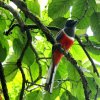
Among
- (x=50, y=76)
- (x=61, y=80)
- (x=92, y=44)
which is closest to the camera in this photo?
Result: (x=50, y=76)

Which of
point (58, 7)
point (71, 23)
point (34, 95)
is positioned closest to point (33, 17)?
point (58, 7)

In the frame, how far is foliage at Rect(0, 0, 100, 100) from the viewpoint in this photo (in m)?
1.72

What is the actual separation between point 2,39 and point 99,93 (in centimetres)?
58

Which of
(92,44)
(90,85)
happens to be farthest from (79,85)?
(92,44)

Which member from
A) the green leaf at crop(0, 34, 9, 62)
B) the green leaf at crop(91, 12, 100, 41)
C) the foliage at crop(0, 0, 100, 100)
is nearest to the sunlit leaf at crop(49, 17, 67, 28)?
the foliage at crop(0, 0, 100, 100)

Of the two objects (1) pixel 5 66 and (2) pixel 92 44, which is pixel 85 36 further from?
(1) pixel 5 66

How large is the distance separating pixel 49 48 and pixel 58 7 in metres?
0.34

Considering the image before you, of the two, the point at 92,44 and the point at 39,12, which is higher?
the point at 39,12

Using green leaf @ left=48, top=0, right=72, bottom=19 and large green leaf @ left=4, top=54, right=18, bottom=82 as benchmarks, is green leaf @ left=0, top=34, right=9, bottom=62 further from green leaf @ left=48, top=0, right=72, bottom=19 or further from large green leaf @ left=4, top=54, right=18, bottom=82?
green leaf @ left=48, top=0, right=72, bottom=19

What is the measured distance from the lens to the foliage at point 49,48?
172 cm

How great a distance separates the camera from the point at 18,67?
1859 millimetres

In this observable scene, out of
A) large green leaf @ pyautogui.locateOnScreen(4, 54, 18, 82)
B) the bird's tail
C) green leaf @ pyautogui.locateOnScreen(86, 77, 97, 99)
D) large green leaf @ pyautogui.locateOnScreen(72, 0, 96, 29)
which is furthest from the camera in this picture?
large green leaf @ pyautogui.locateOnScreen(4, 54, 18, 82)

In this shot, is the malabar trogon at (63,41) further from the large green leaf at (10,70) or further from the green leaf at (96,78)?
the large green leaf at (10,70)

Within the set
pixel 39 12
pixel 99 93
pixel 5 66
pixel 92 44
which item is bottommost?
pixel 99 93
